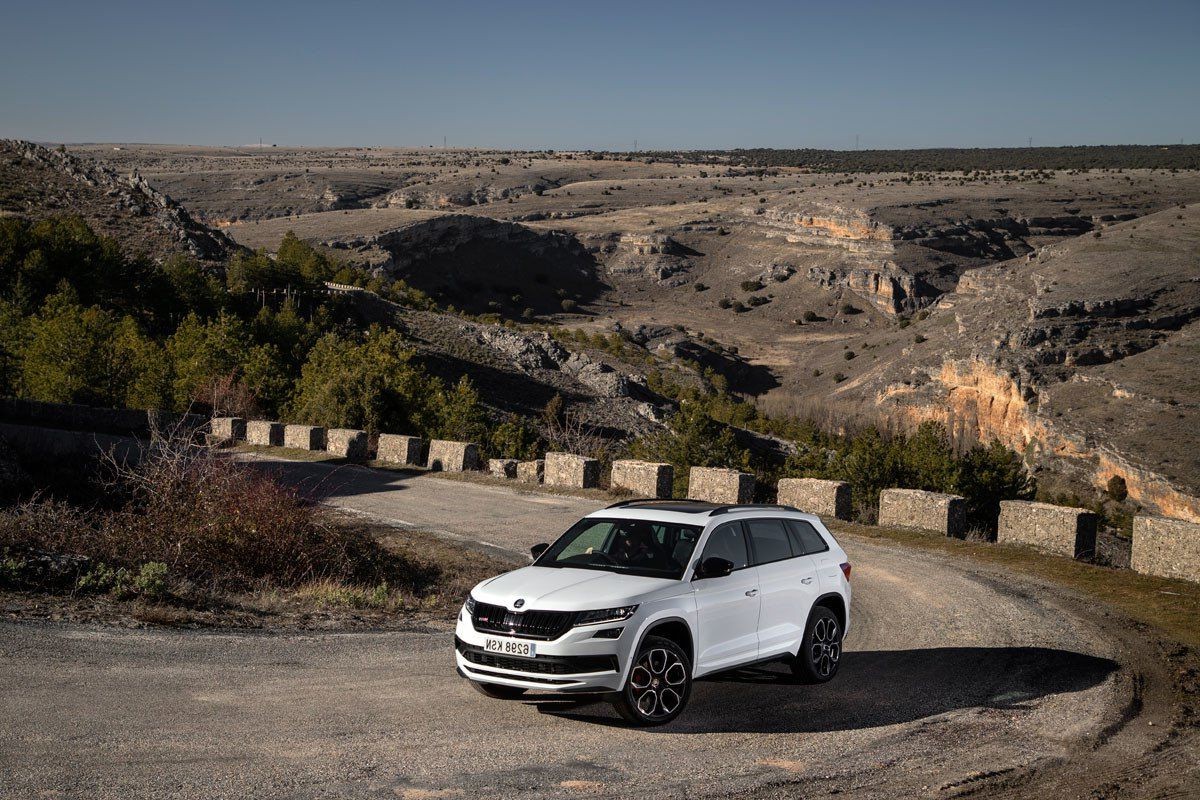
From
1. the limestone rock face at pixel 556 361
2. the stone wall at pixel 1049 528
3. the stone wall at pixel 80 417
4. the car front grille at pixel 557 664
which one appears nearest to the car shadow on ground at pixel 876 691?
the car front grille at pixel 557 664

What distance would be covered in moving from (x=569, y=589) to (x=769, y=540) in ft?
7.21

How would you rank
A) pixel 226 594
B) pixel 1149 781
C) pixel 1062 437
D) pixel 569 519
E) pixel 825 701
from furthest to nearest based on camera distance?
pixel 1062 437 → pixel 569 519 → pixel 226 594 → pixel 825 701 → pixel 1149 781

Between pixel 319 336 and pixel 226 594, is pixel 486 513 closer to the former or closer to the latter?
pixel 226 594

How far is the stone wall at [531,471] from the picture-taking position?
26.6 m

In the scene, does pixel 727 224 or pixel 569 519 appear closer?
pixel 569 519

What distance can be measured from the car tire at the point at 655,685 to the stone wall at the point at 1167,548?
10191mm

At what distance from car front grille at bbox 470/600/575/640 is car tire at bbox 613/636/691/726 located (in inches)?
24.4

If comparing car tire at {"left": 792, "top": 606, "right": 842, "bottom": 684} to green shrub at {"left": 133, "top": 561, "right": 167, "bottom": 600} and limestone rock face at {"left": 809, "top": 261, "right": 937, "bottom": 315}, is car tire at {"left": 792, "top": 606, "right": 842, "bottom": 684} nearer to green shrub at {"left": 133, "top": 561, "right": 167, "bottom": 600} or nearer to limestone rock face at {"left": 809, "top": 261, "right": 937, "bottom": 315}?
green shrub at {"left": 133, "top": 561, "right": 167, "bottom": 600}

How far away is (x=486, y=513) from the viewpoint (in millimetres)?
22250

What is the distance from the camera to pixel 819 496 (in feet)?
69.9

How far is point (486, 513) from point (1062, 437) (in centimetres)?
6192

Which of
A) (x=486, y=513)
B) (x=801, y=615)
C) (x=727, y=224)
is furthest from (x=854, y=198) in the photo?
(x=801, y=615)

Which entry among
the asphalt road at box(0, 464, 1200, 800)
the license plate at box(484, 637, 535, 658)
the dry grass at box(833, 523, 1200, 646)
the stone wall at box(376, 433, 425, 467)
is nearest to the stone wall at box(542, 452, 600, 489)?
the stone wall at box(376, 433, 425, 467)

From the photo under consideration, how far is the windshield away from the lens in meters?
9.15
